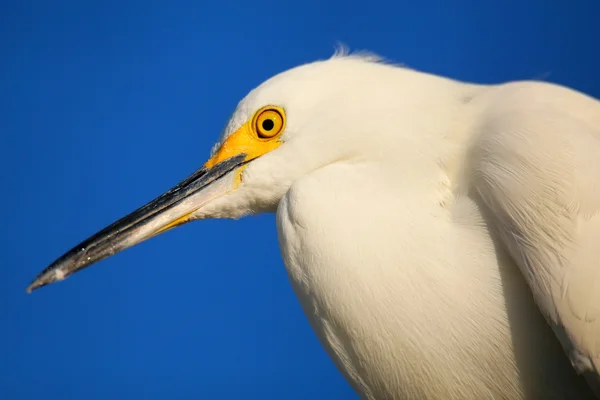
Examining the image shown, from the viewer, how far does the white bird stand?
818 millimetres

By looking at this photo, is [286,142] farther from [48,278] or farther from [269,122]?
[48,278]

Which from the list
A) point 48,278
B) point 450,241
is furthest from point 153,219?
point 450,241

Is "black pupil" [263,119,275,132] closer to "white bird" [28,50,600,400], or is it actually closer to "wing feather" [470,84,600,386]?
"white bird" [28,50,600,400]

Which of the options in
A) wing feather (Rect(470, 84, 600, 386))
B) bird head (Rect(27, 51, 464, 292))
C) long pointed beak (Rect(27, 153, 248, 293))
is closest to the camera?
wing feather (Rect(470, 84, 600, 386))

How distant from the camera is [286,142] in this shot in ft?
3.43

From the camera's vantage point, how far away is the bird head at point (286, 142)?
0.99 meters

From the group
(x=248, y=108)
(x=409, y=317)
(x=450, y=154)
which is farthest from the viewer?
(x=248, y=108)

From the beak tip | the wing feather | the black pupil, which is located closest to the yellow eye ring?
the black pupil

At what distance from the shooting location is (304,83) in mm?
1043

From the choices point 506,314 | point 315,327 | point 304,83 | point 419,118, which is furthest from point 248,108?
point 506,314

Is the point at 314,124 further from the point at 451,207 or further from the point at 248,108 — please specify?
Result: the point at 451,207

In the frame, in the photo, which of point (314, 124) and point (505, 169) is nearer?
point (505, 169)

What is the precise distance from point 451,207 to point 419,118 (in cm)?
17

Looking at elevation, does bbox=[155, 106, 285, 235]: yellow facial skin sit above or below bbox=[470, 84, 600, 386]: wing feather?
above
